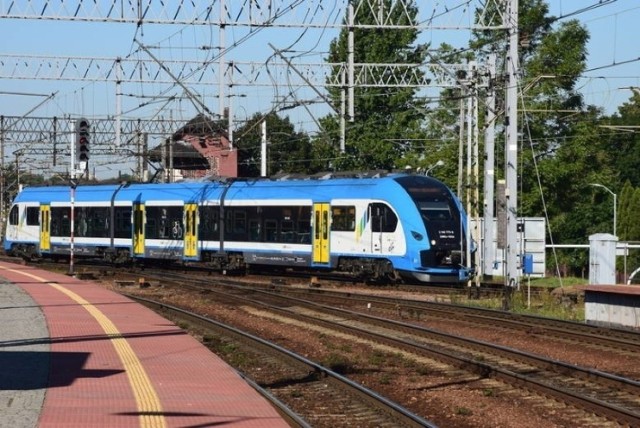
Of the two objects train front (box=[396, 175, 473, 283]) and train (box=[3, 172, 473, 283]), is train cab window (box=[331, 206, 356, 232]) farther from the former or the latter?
train front (box=[396, 175, 473, 283])

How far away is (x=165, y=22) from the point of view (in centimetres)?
3186

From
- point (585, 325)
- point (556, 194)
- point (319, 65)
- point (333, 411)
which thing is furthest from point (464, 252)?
point (556, 194)

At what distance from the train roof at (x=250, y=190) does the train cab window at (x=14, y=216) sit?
47 cm

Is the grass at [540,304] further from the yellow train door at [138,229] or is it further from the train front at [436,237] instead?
the yellow train door at [138,229]

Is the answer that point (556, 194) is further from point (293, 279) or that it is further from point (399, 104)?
point (293, 279)

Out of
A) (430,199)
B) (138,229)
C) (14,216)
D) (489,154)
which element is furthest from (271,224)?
(14,216)

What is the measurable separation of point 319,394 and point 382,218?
1837 centimetres

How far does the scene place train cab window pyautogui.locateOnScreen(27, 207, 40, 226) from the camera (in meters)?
48.1

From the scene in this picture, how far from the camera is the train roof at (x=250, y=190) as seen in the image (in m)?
31.7

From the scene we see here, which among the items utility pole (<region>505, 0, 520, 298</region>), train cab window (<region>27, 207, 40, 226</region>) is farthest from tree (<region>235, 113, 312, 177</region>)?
utility pole (<region>505, 0, 520, 298</region>)

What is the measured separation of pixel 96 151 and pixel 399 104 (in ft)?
74.6

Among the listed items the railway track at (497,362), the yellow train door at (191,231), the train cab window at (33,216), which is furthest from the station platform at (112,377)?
the train cab window at (33,216)

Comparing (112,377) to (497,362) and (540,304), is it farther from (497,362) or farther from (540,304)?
(540,304)

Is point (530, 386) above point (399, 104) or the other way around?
the other way around
